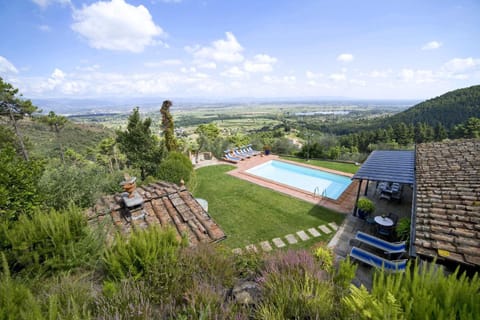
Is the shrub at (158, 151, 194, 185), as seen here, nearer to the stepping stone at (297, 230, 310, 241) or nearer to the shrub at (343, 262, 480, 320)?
the stepping stone at (297, 230, 310, 241)

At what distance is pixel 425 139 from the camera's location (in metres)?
29.1

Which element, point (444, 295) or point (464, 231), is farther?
point (464, 231)

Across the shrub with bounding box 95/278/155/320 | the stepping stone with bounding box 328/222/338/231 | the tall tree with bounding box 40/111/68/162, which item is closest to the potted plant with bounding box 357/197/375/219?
the stepping stone with bounding box 328/222/338/231

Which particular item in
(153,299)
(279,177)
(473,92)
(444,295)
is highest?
(473,92)

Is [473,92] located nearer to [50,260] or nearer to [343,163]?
[343,163]

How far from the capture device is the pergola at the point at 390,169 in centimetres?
604

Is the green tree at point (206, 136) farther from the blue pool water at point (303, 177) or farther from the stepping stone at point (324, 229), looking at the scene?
the stepping stone at point (324, 229)

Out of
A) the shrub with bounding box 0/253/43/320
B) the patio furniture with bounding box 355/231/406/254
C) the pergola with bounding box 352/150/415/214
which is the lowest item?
the patio furniture with bounding box 355/231/406/254

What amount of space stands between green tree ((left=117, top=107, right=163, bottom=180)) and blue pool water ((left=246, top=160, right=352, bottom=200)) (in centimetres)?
680

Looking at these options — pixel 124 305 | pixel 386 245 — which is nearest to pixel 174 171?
pixel 124 305

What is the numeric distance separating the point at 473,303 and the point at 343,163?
15.4 meters

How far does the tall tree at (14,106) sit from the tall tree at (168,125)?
1076cm

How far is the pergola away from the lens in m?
6.04

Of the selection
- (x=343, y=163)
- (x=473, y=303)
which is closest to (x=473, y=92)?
(x=343, y=163)
